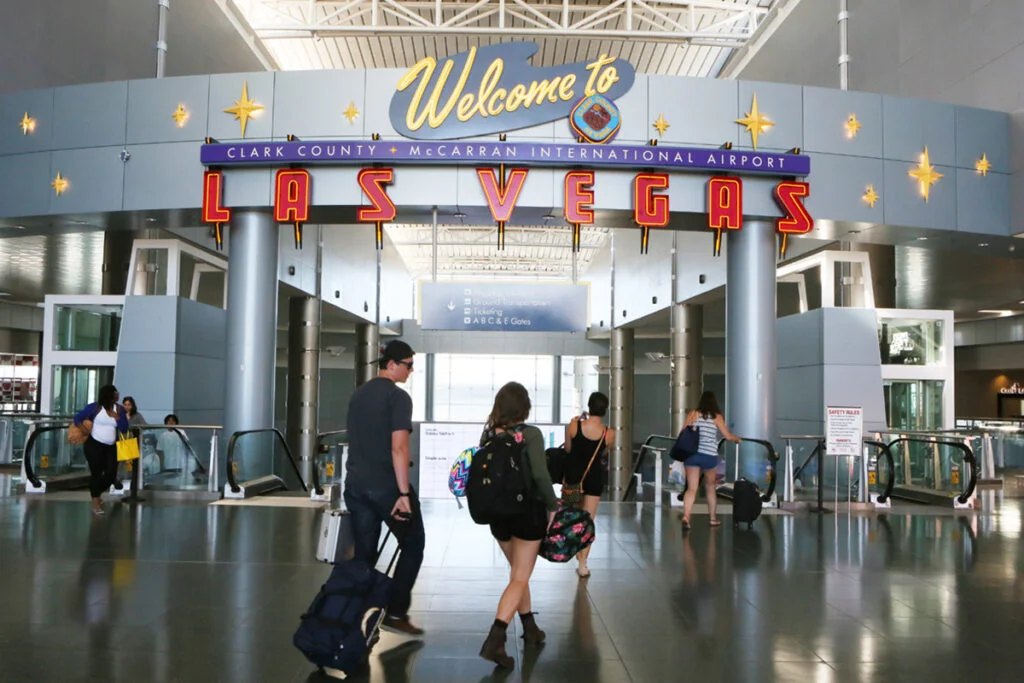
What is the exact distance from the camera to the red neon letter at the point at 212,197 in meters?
13.5

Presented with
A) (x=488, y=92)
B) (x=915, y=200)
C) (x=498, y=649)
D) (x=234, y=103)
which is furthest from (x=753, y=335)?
(x=498, y=649)

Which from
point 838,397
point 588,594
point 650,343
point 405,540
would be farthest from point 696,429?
point 650,343

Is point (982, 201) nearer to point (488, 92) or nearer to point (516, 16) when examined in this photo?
point (488, 92)

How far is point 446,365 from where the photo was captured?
48.9 meters

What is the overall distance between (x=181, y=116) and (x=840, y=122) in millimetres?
10158

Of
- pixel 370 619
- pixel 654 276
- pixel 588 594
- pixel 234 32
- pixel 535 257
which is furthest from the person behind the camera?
pixel 535 257

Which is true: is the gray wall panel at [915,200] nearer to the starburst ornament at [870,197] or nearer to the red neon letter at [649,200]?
the starburst ornament at [870,197]

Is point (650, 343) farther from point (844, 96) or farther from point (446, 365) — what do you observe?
point (844, 96)

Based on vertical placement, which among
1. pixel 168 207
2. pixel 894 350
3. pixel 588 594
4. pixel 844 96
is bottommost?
pixel 588 594

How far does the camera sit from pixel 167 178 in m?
13.8

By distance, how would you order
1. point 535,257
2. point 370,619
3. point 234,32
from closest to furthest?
point 370,619 < point 234,32 < point 535,257

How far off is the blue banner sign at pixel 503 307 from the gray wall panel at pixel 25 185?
6.35 metres

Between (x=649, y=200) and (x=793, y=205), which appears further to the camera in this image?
(x=793, y=205)

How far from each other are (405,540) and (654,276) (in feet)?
65.0
